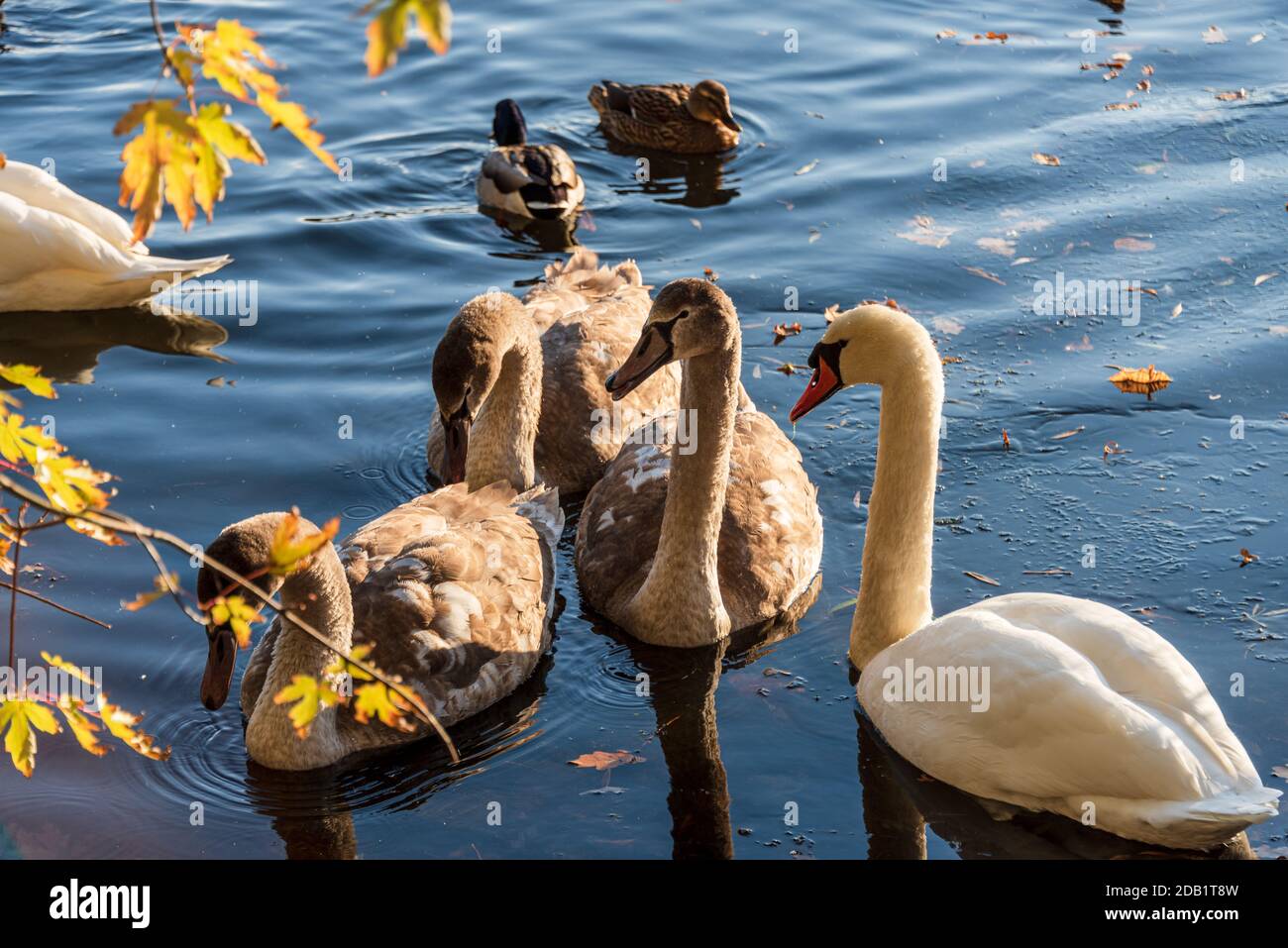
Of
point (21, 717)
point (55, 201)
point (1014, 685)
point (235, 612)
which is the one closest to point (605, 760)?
point (1014, 685)

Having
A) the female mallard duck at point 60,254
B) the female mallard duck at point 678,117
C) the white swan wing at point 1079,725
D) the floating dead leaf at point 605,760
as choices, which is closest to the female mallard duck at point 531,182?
the female mallard duck at point 678,117

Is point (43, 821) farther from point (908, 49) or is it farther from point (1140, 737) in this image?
point (908, 49)

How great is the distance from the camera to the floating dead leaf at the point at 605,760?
7785 mm

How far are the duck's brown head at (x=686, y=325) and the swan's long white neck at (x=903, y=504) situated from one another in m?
0.93

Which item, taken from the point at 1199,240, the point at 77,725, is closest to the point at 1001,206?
the point at 1199,240

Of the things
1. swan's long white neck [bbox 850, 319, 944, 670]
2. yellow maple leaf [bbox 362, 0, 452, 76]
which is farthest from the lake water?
yellow maple leaf [bbox 362, 0, 452, 76]

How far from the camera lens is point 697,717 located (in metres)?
8.20

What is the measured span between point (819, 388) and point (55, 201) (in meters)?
7.04

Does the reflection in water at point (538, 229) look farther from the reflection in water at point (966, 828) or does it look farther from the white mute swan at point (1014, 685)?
the reflection in water at point (966, 828)

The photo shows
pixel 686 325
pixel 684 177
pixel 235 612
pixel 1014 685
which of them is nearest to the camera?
pixel 235 612

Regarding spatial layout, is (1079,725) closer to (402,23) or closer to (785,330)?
(402,23)

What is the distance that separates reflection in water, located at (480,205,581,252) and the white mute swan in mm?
6188

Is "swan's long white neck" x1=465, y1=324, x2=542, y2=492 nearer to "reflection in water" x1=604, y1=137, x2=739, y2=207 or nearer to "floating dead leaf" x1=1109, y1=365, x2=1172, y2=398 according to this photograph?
"floating dead leaf" x1=1109, y1=365, x2=1172, y2=398

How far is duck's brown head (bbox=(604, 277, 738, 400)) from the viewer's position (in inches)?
327
